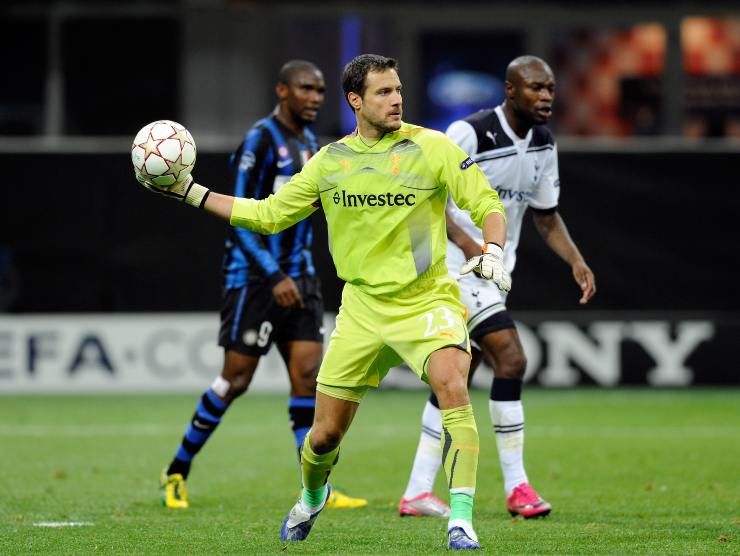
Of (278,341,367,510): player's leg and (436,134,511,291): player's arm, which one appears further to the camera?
(278,341,367,510): player's leg

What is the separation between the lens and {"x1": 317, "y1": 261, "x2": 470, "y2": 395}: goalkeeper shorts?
6566 millimetres

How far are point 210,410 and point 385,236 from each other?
2.41 meters

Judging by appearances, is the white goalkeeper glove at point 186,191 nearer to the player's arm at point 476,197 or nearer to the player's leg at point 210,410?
the player's arm at point 476,197

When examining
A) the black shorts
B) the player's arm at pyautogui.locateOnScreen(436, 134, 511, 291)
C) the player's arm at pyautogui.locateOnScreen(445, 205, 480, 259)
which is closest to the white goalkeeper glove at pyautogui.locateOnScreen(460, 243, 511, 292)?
the player's arm at pyautogui.locateOnScreen(436, 134, 511, 291)

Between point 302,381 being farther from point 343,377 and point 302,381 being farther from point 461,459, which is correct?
point 461,459

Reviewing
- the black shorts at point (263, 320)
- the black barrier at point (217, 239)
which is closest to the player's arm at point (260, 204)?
the black shorts at point (263, 320)

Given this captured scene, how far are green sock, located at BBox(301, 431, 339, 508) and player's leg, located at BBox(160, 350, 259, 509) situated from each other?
1723 millimetres

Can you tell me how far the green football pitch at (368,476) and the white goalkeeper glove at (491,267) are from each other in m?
1.23

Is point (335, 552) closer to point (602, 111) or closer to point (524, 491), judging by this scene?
point (524, 491)

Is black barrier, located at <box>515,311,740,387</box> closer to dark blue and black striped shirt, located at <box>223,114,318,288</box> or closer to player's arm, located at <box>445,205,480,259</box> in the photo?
dark blue and black striped shirt, located at <box>223,114,318,288</box>

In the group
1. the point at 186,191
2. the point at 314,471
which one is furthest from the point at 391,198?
the point at 314,471

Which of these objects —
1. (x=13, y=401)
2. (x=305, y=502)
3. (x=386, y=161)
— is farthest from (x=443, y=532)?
(x=13, y=401)

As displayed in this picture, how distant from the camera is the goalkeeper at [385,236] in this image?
6.52 metres

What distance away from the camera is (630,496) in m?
8.77
